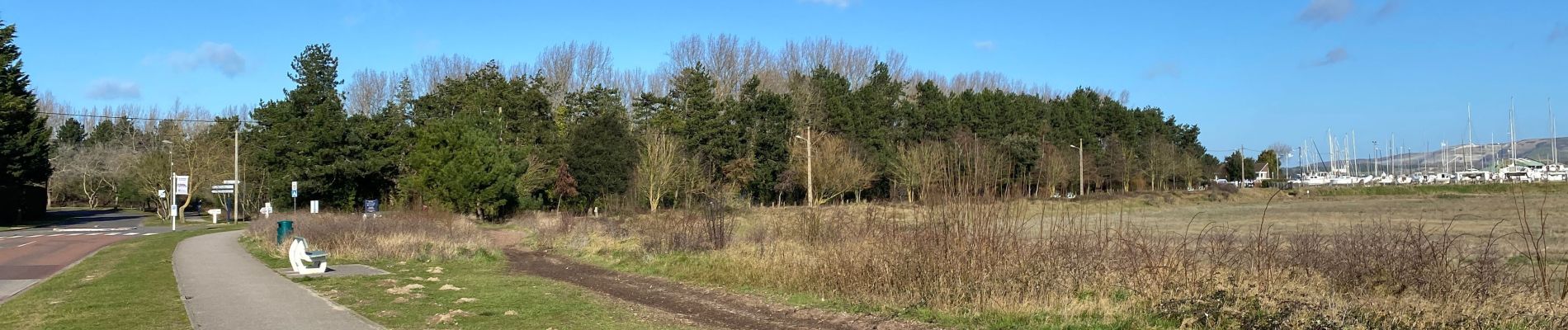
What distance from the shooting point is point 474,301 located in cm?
1243

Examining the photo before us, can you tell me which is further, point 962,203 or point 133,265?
point 133,265

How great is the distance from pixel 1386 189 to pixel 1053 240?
77338 mm

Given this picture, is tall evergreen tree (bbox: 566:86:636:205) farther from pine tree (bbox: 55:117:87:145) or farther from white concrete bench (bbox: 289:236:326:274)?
pine tree (bbox: 55:117:87:145)

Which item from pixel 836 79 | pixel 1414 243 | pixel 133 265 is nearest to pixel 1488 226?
pixel 1414 243

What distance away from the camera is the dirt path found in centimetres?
1026

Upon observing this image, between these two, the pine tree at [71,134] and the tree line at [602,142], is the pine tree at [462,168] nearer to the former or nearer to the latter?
the tree line at [602,142]

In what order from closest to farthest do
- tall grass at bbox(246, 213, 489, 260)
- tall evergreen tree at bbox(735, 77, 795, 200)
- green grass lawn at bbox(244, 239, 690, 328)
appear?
green grass lawn at bbox(244, 239, 690, 328)
tall grass at bbox(246, 213, 489, 260)
tall evergreen tree at bbox(735, 77, 795, 200)

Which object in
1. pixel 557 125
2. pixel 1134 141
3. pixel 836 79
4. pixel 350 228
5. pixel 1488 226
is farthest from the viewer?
pixel 1134 141

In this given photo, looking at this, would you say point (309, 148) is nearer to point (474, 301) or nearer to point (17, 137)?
point (17, 137)

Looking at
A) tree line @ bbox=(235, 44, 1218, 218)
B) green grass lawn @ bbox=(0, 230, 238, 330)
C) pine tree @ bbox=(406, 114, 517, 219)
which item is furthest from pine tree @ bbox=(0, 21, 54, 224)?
green grass lawn @ bbox=(0, 230, 238, 330)

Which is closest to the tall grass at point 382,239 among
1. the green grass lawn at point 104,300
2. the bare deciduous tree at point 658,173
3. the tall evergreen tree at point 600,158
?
the green grass lawn at point 104,300

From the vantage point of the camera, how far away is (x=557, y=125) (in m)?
62.5

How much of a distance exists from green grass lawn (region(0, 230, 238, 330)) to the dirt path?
543 centimetres

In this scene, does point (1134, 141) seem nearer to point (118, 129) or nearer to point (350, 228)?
point (350, 228)
